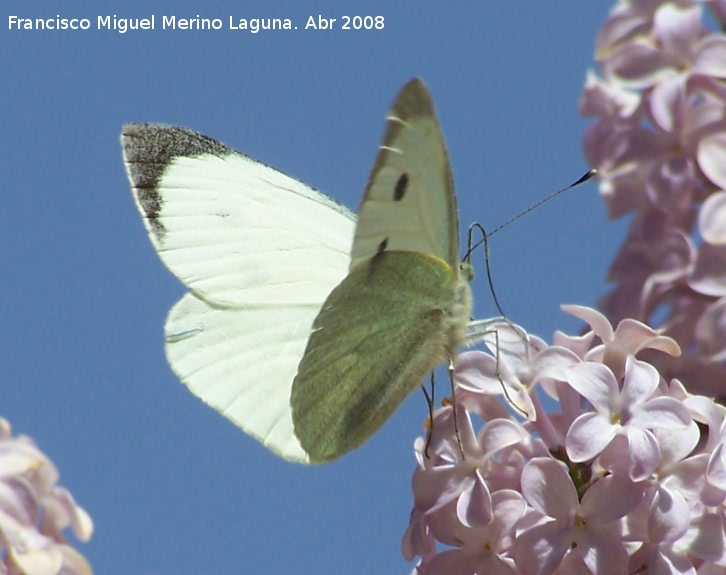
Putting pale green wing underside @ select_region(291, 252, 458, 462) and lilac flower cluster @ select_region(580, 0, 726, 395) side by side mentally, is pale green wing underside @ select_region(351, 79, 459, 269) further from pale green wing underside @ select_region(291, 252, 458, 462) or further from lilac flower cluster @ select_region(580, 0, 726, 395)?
lilac flower cluster @ select_region(580, 0, 726, 395)

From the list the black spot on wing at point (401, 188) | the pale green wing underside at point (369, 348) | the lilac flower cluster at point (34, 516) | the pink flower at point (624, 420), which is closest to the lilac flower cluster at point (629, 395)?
the pink flower at point (624, 420)

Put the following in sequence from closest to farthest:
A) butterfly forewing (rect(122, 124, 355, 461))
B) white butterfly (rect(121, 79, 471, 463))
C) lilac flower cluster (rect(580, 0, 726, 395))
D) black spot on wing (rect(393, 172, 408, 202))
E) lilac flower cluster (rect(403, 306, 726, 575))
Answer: lilac flower cluster (rect(403, 306, 726, 575))
lilac flower cluster (rect(580, 0, 726, 395))
black spot on wing (rect(393, 172, 408, 202))
white butterfly (rect(121, 79, 471, 463))
butterfly forewing (rect(122, 124, 355, 461))

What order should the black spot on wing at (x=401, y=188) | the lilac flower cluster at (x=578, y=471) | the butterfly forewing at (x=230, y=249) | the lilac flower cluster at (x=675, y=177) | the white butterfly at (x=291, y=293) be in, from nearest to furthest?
the lilac flower cluster at (x=578, y=471), the lilac flower cluster at (x=675, y=177), the black spot on wing at (x=401, y=188), the white butterfly at (x=291, y=293), the butterfly forewing at (x=230, y=249)

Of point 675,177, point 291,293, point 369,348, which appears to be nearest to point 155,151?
point 291,293

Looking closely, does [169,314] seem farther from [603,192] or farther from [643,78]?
[643,78]

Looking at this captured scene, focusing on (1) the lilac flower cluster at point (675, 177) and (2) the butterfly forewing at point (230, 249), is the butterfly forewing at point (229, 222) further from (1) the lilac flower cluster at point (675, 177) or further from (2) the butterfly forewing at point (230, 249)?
(1) the lilac flower cluster at point (675, 177)

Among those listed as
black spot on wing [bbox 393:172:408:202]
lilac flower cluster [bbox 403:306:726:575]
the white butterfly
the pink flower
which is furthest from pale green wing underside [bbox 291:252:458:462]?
the pink flower

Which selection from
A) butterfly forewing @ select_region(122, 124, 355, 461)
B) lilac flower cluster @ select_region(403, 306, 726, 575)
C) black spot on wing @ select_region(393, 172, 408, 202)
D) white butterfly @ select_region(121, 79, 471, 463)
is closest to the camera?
lilac flower cluster @ select_region(403, 306, 726, 575)

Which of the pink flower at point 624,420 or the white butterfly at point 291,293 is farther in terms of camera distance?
the white butterfly at point 291,293

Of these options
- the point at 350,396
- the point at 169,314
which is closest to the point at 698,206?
the point at 350,396

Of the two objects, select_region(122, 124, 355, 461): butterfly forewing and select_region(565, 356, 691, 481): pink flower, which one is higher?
select_region(122, 124, 355, 461): butterfly forewing
